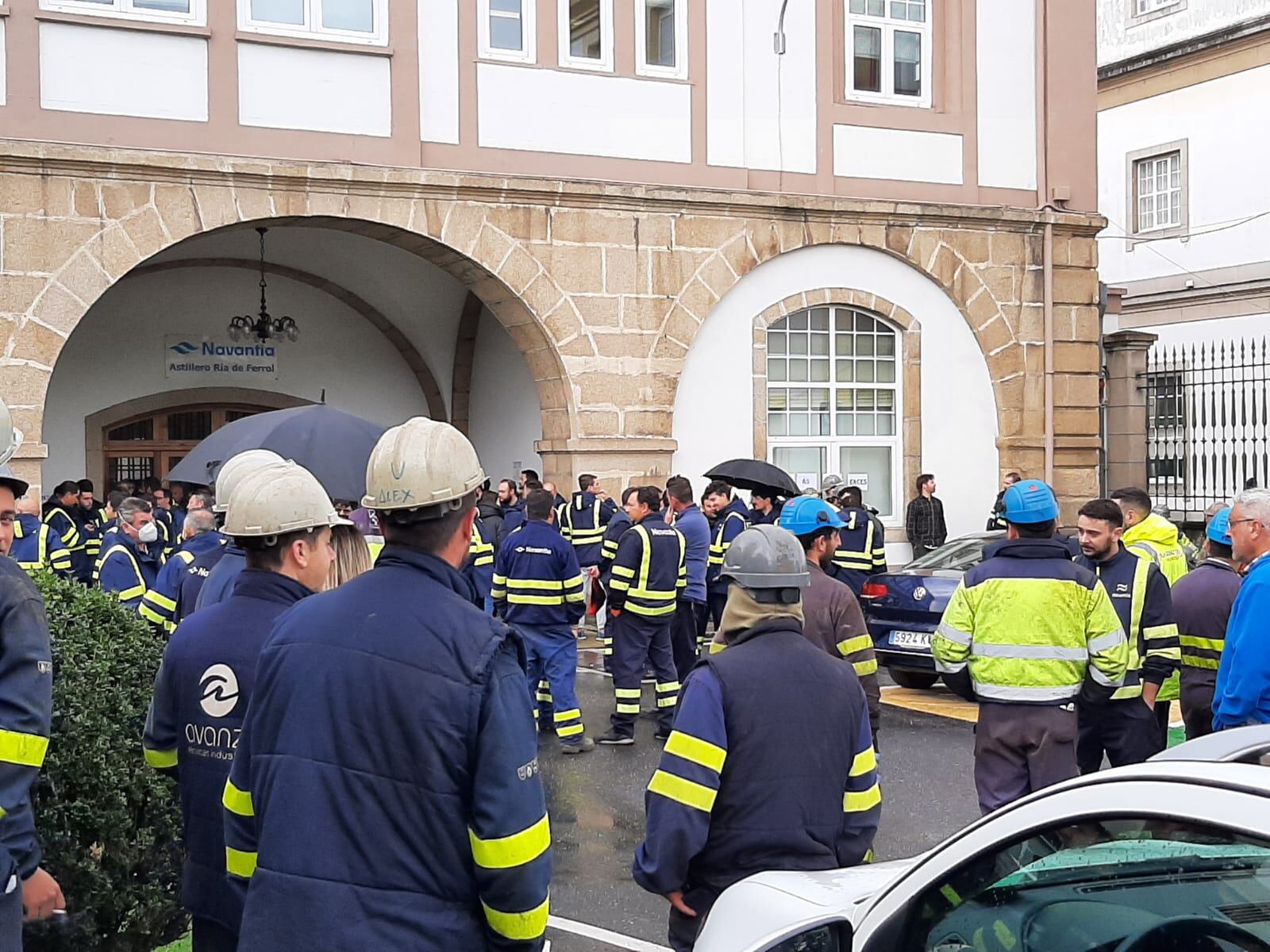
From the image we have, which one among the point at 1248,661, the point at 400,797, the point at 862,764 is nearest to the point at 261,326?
the point at 1248,661

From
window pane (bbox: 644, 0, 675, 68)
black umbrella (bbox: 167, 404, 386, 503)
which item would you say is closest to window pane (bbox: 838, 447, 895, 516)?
window pane (bbox: 644, 0, 675, 68)

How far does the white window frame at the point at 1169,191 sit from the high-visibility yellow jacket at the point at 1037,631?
23446 mm

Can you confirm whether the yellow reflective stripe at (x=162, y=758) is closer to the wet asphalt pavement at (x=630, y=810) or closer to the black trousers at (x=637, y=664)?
the wet asphalt pavement at (x=630, y=810)

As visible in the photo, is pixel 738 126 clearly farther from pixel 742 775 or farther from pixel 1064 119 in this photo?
pixel 742 775

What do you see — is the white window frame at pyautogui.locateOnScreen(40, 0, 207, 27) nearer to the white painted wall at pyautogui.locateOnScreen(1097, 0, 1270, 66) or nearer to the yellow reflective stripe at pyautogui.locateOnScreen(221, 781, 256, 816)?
the yellow reflective stripe at pyautogui.locateOnScreen(221, 781, 256, 816)

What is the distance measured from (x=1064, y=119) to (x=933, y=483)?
479 cm

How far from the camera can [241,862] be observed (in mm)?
3105

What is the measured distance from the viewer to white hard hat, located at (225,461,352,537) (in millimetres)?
3818

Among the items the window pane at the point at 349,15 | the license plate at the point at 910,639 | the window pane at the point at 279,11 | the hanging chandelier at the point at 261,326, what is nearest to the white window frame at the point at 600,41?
the window pane at the point at 349,15

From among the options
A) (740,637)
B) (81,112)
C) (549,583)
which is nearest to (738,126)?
(81,112)

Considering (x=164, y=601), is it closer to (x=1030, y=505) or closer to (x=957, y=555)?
(x=1030, y=505)

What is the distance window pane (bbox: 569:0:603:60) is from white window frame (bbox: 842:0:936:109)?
121 inches

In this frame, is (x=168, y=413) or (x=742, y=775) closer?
(x=742, y=775)

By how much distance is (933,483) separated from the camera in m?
16.9
